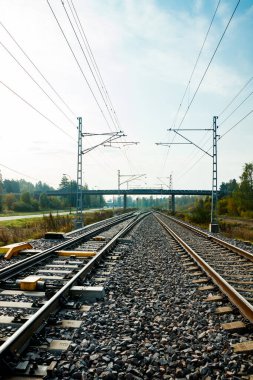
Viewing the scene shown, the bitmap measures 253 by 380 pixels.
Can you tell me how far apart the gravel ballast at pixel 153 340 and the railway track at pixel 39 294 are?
0.30m

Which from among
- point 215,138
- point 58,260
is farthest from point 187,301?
point 215,138

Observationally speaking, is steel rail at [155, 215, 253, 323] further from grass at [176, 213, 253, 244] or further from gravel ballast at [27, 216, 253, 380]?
grass at [176, 213, 253, 244]

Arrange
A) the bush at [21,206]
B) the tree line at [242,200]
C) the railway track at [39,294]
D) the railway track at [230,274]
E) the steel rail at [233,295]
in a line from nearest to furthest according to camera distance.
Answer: the railway track at [39,294] → the steel rail at [233,295] → the railway track at [230,274] → the tree line at [242,200] → the bush at [21,206]

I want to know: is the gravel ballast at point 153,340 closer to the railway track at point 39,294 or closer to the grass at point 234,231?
the railway track at point 39,294

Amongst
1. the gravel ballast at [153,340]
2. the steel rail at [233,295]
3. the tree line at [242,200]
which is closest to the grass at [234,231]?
the steel rail at [233,295]

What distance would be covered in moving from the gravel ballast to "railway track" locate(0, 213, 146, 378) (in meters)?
0.30

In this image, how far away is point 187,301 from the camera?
5.76m

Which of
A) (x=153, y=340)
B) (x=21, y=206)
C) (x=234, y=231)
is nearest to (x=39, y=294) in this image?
(x=153, y=340)

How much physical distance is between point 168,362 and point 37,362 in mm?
1341

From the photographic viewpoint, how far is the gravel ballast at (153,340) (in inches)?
133

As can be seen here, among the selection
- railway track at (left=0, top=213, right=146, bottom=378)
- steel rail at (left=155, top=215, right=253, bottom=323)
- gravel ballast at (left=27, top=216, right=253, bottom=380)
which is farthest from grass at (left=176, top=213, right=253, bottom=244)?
gravel ballast at (left=27, top=216, right=253, bottom=380)

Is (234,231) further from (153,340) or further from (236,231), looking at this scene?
(153,340)

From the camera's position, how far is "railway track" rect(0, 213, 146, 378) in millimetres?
3551

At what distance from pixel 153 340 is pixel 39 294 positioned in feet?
7.90
